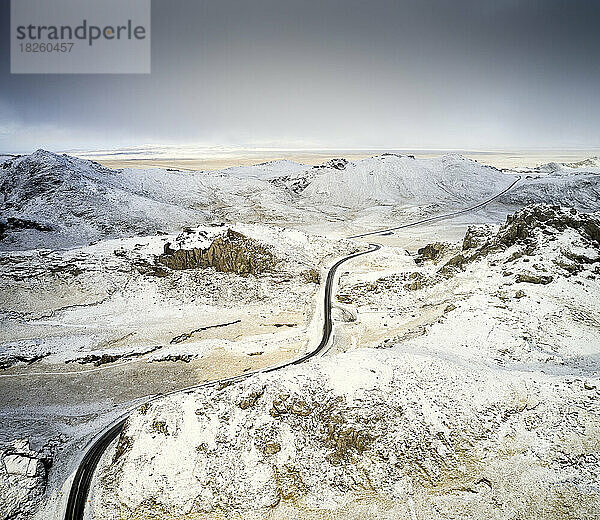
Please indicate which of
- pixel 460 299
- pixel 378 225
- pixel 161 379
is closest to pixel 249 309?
pixel 161 379

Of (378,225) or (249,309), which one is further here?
(378,225)

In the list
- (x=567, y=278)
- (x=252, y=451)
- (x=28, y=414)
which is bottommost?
(x=28, y=414)

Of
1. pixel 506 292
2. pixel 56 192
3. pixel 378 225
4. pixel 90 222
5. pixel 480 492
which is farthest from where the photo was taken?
pixel 378 225

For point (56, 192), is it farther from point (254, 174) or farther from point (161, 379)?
point (254, 174)

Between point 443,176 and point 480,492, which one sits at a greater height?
point 443,176

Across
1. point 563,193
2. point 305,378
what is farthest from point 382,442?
point 563,193

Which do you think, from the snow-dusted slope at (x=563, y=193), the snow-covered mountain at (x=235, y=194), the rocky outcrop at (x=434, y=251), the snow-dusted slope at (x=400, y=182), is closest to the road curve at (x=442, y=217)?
the snow-covered mountain at (x=235, y=194)

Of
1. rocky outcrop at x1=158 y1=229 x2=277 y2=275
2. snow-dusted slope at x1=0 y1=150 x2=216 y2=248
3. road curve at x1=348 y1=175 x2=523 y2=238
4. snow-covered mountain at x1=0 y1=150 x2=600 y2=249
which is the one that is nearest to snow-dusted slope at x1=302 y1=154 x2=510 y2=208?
snow-covered mountain at x1=0 y1=150 x2=600 y2=249
